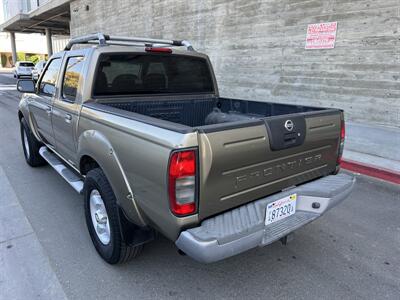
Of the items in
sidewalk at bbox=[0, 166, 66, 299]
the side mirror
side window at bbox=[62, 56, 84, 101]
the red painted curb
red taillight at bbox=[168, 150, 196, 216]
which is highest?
side window at bbox=[62, 56, 84, 101]

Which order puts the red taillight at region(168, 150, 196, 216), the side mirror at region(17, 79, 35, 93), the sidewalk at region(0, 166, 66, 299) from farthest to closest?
1. the side mirror at region(17, 79, 35, 93)
2. the sidewalk at region(0, 166, 66, 299)
3. the red taillight at region(168, 150, 196, 216)

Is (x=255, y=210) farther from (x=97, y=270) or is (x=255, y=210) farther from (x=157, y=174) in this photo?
(x=97, y=270)

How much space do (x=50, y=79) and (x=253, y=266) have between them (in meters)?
3.45

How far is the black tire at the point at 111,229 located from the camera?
2471 mm

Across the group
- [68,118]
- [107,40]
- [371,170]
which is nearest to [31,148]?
[68,118]

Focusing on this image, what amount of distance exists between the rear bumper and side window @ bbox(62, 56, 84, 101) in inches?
82.6

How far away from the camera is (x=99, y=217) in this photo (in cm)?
283

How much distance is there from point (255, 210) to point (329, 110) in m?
1.25

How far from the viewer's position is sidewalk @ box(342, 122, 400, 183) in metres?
5.26

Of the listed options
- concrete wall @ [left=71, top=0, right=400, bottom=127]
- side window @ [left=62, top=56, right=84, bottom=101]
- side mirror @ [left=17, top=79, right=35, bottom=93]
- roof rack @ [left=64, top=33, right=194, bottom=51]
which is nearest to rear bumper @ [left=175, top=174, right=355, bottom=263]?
side window @ [left=62, top=56, right=84, bottom=101]

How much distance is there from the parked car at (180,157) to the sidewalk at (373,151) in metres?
2.88

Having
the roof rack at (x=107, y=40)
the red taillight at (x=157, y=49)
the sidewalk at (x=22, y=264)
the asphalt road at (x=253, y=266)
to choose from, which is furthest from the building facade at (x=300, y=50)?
the sidewalk at (x=22, y=264)

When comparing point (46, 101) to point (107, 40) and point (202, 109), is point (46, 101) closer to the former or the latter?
point (107, 40)

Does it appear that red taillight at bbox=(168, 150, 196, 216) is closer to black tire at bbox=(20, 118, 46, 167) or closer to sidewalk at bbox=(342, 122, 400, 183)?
black tire at bbox=(20, 118, 46, 167)
